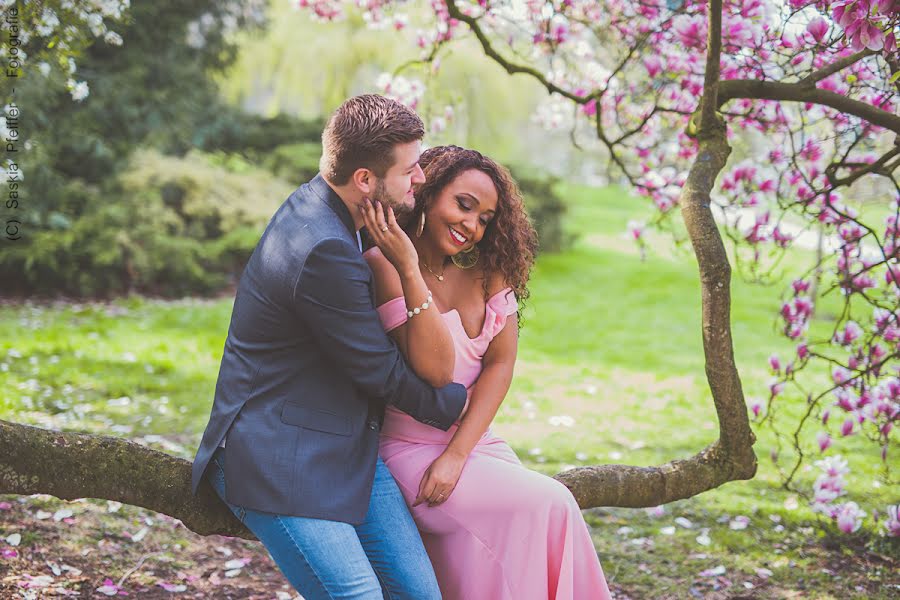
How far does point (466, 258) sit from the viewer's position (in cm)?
253

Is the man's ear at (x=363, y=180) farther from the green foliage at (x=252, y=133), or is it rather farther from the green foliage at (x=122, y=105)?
the green foliage at (x=252, y=133)

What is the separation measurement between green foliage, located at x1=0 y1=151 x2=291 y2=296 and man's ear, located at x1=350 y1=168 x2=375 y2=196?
24.9ft

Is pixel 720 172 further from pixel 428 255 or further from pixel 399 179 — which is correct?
pixel 399 179

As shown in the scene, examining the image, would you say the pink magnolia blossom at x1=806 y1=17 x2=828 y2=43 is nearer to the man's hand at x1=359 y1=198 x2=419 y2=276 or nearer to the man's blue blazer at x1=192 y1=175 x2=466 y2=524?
the man's hand at x1=359 y1=198 x2=419 y2=276

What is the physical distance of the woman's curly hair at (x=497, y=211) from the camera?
2.44m

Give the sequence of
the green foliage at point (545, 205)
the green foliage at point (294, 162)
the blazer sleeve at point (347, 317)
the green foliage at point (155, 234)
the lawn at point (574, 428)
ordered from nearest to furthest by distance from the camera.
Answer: the blazer sleeve at point (347, 317)
the lawn at point (574, 428)
the green foliage at point (155, 234)
the green foliage at point (294, 162)
the green foliage at point (545, 205)

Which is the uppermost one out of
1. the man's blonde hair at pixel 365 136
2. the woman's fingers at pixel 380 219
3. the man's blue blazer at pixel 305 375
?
the man's blonde hair at pixel 365 136

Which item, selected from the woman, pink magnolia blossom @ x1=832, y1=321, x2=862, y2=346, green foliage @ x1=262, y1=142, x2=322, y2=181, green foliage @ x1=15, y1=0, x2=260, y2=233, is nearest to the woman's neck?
the woman

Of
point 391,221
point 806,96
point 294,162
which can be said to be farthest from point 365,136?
point 294,162

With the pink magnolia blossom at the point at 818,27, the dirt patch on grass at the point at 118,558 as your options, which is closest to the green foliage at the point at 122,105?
the dirt patch on grass at the point at 118,558

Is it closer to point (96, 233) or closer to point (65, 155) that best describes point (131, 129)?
point (65, 155)

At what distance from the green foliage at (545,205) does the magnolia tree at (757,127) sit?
7256 mm

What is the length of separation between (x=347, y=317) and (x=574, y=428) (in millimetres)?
4368

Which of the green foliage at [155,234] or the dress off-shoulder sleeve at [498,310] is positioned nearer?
the dress off-shoulder sleeve at [498,310]
